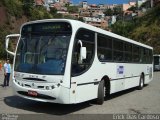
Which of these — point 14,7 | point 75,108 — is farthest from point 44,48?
point 14,7

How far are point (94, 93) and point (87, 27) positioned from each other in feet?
7.72

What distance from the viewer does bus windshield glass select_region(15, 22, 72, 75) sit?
1102cm

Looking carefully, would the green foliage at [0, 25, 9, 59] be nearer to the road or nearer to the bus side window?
the road

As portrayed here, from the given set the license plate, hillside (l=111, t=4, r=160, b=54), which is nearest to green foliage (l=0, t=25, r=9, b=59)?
hillside (l=111, t=4, r=160, b=54)

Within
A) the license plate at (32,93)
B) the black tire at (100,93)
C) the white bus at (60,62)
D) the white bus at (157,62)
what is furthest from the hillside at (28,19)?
the license plate at (32,93)

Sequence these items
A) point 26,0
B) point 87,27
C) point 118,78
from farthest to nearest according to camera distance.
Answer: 1. point 26,0
2. point 118,78
3. point 87,27

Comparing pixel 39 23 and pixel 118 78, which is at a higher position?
pixel 39 23

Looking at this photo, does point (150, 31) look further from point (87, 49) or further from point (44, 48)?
point (44, 48)

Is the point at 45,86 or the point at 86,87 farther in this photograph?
the point at 86,87

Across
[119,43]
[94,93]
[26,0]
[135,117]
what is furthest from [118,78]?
[26,0]

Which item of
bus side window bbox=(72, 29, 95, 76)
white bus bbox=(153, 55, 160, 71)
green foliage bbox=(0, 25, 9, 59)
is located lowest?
white bus bbox=(153, 55, 160, 71)

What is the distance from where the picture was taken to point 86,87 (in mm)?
11875

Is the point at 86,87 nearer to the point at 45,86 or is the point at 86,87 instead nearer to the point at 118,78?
the point at 45,86

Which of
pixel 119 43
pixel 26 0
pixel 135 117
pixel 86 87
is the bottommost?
pixel 135 117
